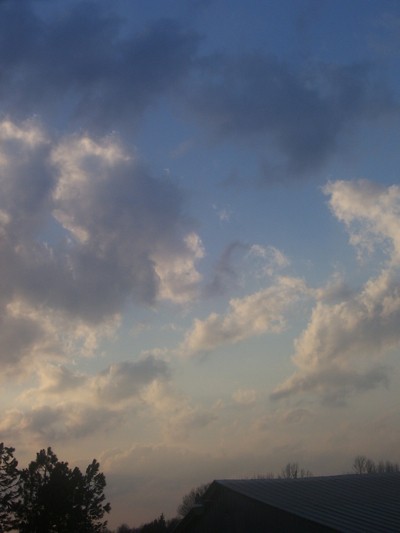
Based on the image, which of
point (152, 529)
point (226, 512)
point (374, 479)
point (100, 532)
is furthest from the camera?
point (152, 529)

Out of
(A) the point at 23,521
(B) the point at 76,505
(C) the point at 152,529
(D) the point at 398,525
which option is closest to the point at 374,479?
(D) the point at 398,525

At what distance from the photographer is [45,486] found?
47.9 m

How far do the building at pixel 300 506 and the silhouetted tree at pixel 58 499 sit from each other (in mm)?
13178

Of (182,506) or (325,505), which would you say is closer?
(325,505)

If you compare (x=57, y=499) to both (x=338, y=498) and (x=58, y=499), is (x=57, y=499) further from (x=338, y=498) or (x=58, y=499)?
(x=338, y=498)

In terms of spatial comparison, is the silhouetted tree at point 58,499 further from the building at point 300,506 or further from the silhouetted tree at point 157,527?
the silhouetted tree at point 157,527

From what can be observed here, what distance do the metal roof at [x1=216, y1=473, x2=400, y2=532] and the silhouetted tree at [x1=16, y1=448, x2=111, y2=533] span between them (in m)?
17.3

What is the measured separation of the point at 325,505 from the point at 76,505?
86.1 ft

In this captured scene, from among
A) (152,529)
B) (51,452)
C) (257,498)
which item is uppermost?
(51,452)

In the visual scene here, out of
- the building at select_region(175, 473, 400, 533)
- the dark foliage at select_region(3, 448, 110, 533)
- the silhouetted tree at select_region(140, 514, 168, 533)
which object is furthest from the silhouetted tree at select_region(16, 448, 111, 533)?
the silhouetted tree at select_region(140, 514, 168, 533)

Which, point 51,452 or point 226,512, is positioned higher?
point 51,452

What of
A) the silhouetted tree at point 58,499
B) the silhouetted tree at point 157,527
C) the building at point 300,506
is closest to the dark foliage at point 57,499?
the silhouetted tree at point 58,499

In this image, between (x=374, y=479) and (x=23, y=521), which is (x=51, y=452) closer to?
(x=23, y=521)

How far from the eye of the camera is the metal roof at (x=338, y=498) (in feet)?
85.9
